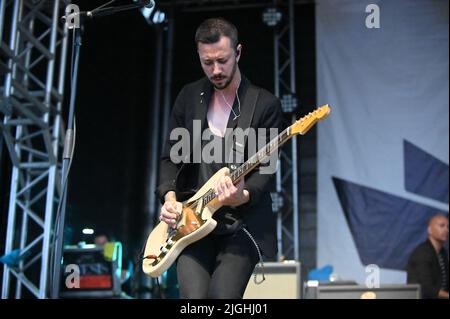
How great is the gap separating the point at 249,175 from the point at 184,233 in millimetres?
403

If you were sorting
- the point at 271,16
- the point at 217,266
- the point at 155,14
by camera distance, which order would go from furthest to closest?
the point at 271,16, the point at 155,14, the point at 217,266

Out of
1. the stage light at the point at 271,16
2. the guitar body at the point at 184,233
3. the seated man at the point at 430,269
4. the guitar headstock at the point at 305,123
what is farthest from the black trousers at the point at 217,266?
the stage light at the point at 271,16

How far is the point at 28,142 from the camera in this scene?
21.9 ft

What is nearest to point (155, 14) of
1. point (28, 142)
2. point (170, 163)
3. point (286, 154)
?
point (28, 142)

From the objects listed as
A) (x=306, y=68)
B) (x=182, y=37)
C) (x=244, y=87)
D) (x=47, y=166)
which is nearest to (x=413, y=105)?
(x=306, y=68)

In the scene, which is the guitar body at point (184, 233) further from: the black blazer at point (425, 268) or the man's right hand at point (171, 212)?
the black blazer at point (425, 268)

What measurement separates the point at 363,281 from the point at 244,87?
5.79 metres

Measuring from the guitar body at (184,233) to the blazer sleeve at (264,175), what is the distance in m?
0.14

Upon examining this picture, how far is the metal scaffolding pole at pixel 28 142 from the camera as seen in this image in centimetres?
601

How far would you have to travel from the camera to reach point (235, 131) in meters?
2.82

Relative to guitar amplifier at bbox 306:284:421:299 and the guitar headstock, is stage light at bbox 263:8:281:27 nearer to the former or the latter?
guitar amplifier at bbox 306:284:421:299

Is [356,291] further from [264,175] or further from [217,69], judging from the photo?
[217,69]
